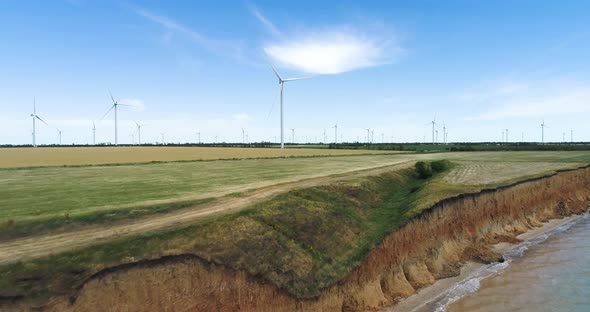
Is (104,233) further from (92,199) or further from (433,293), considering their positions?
(433,293)

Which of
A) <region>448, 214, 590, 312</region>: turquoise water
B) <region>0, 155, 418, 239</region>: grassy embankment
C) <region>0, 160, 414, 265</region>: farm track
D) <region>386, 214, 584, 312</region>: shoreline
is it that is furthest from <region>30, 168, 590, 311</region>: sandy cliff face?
<region>0, 155, 418, 239</region>: grassy embankment

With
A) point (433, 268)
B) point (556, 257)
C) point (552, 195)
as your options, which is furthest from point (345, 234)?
point (552, 195)

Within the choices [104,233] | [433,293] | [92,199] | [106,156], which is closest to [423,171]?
[433,293]

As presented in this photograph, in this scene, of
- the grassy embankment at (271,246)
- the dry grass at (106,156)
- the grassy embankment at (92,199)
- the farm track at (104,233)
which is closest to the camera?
the grassy embankment at (271,246)

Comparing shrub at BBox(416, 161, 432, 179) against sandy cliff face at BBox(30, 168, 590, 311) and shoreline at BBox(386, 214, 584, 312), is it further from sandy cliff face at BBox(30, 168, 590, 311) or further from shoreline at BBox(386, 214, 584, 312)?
shoreline at BBox(386, 214, 584, 312)

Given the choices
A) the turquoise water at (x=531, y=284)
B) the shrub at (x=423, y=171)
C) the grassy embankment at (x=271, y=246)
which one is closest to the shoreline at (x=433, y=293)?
the turquoise water at (x=531, y=284)

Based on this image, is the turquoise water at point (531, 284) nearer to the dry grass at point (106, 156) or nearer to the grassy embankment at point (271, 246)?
the grassy embankment at point (271, 246)
